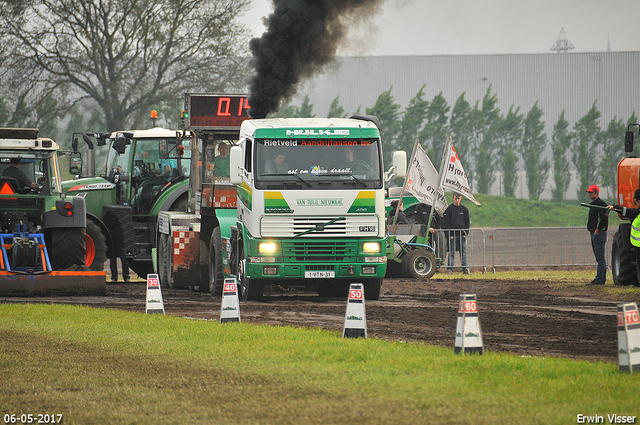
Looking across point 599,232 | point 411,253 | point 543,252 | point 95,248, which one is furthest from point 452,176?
point 95,248

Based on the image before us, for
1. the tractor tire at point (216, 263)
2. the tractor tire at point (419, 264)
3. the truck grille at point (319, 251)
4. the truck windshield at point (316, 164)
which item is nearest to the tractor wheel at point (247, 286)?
the truck grille at point (319, 251)

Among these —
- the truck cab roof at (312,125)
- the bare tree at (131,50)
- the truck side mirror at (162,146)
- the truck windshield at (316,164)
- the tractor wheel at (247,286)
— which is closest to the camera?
the truck windshield at (316,164)

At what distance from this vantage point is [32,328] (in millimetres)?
12312

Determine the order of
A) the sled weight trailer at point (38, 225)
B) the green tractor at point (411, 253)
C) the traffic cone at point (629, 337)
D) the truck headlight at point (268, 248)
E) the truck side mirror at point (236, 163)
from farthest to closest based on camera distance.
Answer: the green tractor at point (411, 253) → the sled weight trailer at point (38, 225) → the truck side mirror at point (236, 163) → the truck headlight at point (268, 248) → the traffic cone at point (629, 337)

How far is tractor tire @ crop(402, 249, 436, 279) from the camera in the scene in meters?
21.9

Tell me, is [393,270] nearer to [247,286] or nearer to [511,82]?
[247,286]

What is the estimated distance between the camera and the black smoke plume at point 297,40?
803 inches

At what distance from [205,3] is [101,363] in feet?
113

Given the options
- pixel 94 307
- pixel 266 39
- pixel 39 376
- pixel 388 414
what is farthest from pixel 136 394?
pixel 266 39

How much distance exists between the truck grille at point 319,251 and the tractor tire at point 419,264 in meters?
Answer: 6.42

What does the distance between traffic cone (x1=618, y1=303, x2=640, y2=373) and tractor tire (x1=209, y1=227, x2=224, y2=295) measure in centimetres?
1095

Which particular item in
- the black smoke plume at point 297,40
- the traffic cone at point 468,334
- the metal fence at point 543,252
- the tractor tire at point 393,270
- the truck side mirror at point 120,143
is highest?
the black smoke plume at point 297,40

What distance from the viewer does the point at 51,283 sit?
16438 millimetres

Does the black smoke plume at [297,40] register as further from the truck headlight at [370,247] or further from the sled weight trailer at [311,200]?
the truck headlight at [370,247]
